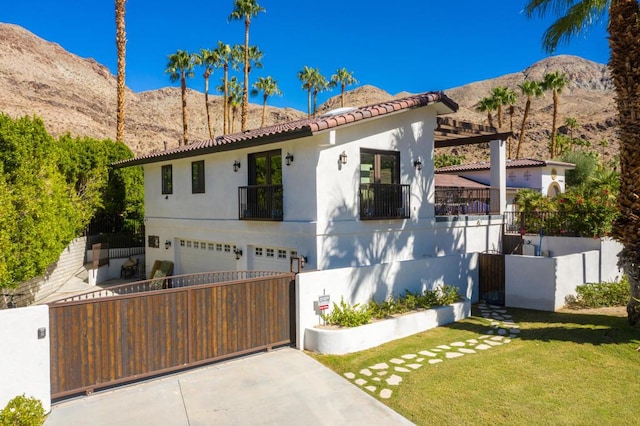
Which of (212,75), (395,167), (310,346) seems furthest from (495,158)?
(212,75)

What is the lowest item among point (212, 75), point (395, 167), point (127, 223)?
point (127, 223)

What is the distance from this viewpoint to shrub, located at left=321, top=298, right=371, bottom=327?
29.4 ft

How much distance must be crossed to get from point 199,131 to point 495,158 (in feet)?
294

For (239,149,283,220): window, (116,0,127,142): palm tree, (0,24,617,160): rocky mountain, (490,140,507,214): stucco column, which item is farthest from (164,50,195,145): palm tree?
(0,24,617,160): rocky mountain

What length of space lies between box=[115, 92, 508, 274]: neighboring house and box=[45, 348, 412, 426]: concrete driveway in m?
4.19

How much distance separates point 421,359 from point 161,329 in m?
4.95

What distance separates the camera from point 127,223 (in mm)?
22109

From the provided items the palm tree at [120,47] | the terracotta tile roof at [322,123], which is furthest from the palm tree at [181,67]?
the terracotta tile roof at [322,123]

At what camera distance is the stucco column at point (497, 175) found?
16.9 m

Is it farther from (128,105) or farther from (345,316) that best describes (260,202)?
(128,105)

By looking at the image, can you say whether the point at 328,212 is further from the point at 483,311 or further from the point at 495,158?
the point at 495,158

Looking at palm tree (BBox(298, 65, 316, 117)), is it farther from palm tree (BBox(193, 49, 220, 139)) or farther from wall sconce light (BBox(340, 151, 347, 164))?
wall sconce light (BBox(340, 151, 347, 164))

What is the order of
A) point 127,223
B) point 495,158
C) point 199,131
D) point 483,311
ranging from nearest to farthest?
point 483,311 → point 495,158 → point 127,223 → point 199,131

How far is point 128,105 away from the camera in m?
99.7
